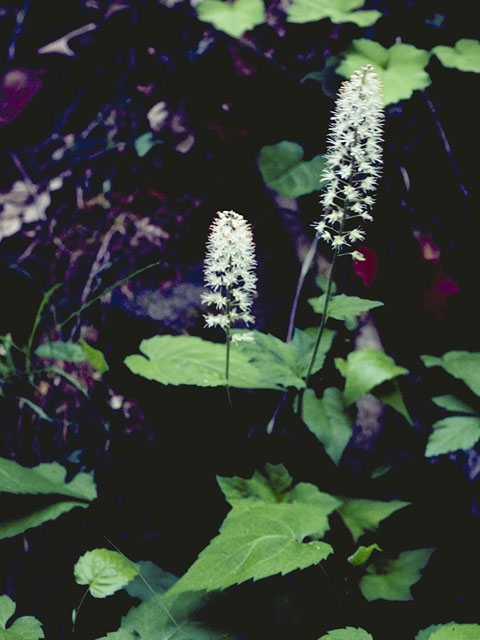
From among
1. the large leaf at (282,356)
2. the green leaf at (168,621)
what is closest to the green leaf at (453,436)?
the large leaf at (282,356)

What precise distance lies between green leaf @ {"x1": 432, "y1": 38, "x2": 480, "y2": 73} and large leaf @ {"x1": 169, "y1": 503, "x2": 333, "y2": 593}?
190 centimetres

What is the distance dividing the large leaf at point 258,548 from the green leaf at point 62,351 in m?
1.00

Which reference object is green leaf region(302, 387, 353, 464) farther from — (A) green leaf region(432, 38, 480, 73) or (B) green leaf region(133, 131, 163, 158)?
(B) green leaf region(133, 131, 163, 158)

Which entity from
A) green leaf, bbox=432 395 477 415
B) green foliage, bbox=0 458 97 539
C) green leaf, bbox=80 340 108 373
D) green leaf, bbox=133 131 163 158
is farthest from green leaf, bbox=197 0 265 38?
green foliage, bbox=0 458 97 539

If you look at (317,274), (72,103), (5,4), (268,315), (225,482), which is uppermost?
(5,4)

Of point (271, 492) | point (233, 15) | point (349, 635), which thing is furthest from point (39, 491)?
point (233, 15)

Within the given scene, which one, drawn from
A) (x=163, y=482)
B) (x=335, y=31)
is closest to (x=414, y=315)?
(x=163, y=482)

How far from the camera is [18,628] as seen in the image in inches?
62.1

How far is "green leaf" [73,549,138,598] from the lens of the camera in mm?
1657

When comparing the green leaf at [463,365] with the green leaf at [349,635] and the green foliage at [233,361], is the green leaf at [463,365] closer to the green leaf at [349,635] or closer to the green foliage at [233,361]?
the green foliage at [233,361]

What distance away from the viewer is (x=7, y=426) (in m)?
2.34

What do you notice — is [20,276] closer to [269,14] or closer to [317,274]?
[317,274]

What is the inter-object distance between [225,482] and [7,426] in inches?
40.5

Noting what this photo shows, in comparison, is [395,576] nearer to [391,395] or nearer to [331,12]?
[391,395]
